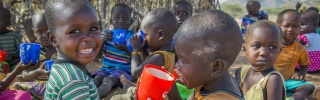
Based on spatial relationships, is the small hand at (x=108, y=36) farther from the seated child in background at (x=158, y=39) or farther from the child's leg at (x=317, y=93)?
the child's leg at (x=317, y=93)

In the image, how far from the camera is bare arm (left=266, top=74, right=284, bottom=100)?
6.91ft

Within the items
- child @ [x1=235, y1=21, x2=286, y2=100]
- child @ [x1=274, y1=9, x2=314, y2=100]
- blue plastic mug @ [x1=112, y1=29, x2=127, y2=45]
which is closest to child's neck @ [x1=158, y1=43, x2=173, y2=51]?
child @ [x1=235, y1=21, x2=286, y2=100]

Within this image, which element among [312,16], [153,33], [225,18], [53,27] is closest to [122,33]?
[153,33]

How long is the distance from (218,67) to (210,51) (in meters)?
0.10

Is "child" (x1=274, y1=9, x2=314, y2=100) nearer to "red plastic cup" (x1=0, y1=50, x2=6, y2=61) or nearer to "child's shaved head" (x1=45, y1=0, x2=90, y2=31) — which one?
"child's shaved head" (x1=45, y1=0, x2=90, y2=31)

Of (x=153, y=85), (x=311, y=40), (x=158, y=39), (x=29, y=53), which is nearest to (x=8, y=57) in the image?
(x=29, y=53)

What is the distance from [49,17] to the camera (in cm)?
151

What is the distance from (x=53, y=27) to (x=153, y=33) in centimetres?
116

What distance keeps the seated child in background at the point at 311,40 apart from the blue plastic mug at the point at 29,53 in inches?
152

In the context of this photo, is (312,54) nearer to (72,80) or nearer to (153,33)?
(153,33)

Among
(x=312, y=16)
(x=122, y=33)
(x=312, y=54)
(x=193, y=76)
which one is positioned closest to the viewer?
(x=193, y=76)

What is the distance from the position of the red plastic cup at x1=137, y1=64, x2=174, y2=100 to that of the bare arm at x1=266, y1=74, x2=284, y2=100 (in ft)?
3.02

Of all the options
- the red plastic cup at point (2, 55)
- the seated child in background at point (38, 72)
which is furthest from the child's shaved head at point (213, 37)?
the red plastic cup at point (2, 55)

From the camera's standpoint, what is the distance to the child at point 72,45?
138cm
